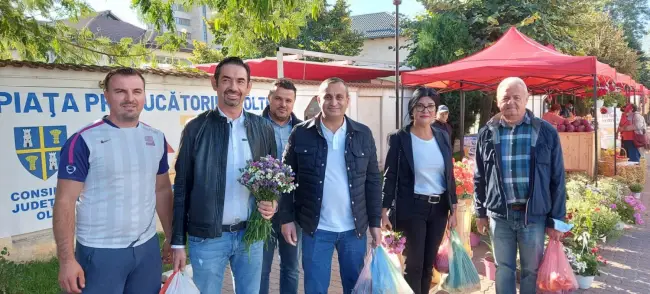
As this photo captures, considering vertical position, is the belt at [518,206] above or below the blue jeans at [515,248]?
above

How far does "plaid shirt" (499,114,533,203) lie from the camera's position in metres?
3.04

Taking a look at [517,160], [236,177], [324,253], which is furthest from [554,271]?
[236,177]

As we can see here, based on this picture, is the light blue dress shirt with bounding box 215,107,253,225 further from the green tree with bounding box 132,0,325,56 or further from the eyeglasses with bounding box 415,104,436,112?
the green tree with bounding box 132,0,325,56

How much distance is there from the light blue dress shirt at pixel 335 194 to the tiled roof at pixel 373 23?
112 feet

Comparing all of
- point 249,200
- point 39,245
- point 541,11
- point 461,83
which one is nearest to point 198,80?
point 39,245

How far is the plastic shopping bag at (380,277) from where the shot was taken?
2867 millimetres

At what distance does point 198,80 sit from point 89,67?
148 centimetres

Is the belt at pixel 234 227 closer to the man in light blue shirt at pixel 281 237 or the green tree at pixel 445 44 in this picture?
the man in light blue shirt at pixel 281 237

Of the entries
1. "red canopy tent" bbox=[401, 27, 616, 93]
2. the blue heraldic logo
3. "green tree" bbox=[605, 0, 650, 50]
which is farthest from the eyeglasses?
"green tree" bbox=[605, 0, 650, 50]

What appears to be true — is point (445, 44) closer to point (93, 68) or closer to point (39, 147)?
point (93, 68)

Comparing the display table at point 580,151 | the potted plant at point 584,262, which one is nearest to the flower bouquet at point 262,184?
the potted plant at point 584,262

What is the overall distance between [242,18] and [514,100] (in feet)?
10.3

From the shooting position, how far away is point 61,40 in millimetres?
5133

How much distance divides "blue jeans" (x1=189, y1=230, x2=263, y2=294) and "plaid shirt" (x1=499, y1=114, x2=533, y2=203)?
1.71 metres
